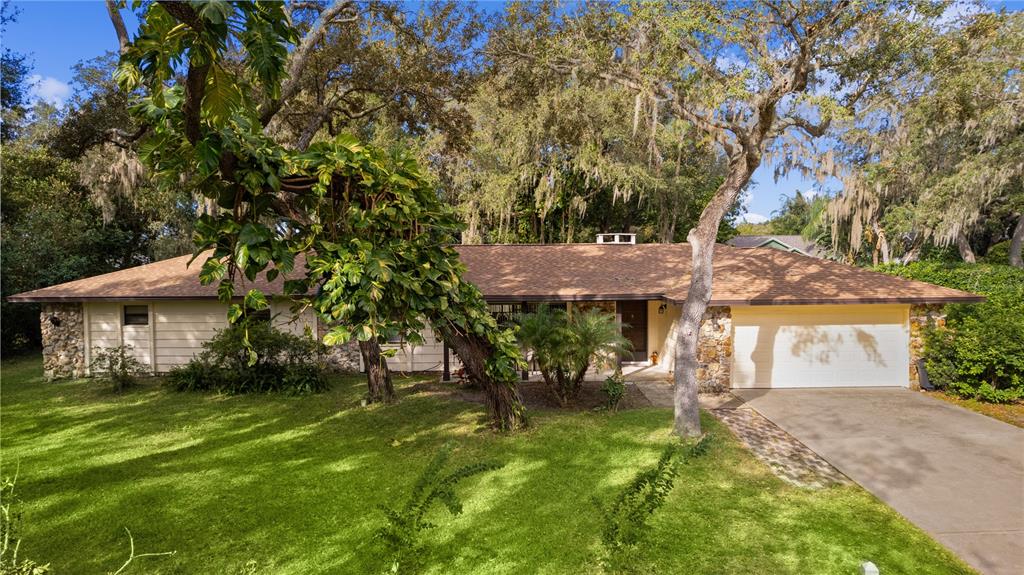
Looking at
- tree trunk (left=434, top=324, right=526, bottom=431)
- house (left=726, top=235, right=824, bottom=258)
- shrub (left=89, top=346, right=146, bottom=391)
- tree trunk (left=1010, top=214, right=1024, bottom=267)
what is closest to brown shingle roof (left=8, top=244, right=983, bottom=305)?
shrub (left=89, top=346, right=146, bottom=391)

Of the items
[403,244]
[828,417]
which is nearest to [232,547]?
[403,244]

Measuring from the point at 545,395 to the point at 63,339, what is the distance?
11.7 meters

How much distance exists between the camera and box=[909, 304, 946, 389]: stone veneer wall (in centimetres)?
966

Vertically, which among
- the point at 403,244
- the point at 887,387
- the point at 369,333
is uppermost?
the point at 403,244

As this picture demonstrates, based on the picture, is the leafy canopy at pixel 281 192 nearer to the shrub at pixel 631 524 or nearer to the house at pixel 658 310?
the shrub at pixel 631 524

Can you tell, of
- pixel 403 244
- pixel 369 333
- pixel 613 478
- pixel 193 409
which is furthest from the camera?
pixel 193 409

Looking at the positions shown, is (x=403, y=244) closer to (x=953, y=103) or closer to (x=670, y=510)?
(x=670, y=510)

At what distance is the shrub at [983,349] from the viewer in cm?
841

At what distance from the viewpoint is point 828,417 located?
25.5 ft

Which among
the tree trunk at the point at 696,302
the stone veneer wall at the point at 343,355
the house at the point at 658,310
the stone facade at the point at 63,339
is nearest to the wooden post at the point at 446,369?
the house at the point at 658,310

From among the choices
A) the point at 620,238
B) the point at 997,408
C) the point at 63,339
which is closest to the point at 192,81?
the point at 997,408

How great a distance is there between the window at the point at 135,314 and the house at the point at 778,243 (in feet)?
79.1

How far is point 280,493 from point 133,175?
15.1 m

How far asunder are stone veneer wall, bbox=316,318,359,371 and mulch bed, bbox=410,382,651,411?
6.98ft
